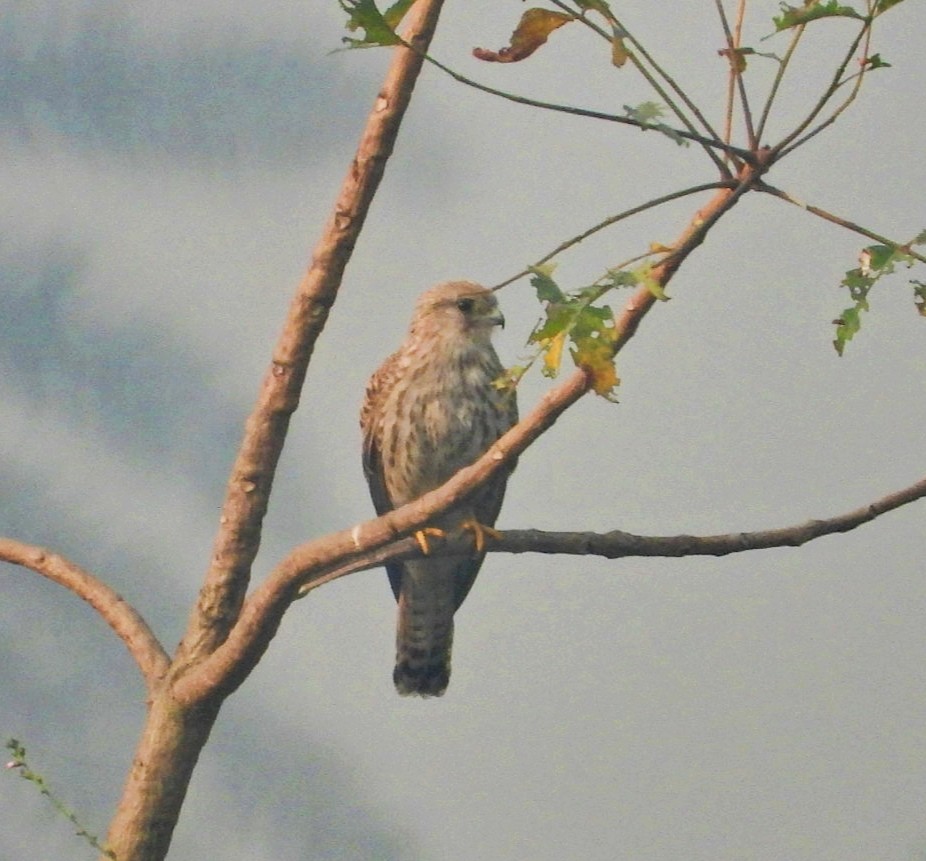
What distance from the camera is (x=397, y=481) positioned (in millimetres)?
4961

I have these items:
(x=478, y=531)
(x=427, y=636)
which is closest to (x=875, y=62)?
(x=478, y=531)

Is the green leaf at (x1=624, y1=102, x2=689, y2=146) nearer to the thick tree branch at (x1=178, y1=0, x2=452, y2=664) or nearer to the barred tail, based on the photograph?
the thick tree branch at (x1=178, y1=0, x2=452, y2=664)

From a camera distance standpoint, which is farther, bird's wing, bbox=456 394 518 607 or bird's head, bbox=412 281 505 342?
bird's head, bbox=412 281 505 342

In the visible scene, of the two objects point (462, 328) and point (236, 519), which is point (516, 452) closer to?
point (236, 519)

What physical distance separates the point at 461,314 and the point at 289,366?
80.7 inches

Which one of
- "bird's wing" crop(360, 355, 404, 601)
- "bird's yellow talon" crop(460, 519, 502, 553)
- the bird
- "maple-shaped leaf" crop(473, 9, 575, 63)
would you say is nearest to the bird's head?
the bird

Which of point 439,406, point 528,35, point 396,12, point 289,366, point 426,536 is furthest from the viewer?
point 439,406

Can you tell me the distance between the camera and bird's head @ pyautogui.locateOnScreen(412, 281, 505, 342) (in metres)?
4.98

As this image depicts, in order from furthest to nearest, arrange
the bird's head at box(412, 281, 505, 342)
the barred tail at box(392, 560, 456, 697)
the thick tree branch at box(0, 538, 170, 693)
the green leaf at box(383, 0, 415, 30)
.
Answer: the barred tail at box(392, 560, 456, 697) < the bird's head at box(412, 281, 505, 342) < the thick tree branch at box(0, 538, 170, 693) < the green leaf at box(383, 0, 415, 30)

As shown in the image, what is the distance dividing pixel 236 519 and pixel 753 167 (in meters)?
1.29

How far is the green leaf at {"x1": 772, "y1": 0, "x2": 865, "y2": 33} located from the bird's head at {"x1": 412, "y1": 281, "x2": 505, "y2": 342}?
8.72 feet

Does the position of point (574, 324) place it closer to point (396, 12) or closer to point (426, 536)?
point (396, 12)

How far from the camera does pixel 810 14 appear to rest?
2.29 m

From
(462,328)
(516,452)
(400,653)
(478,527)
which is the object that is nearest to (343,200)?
(516,452)
